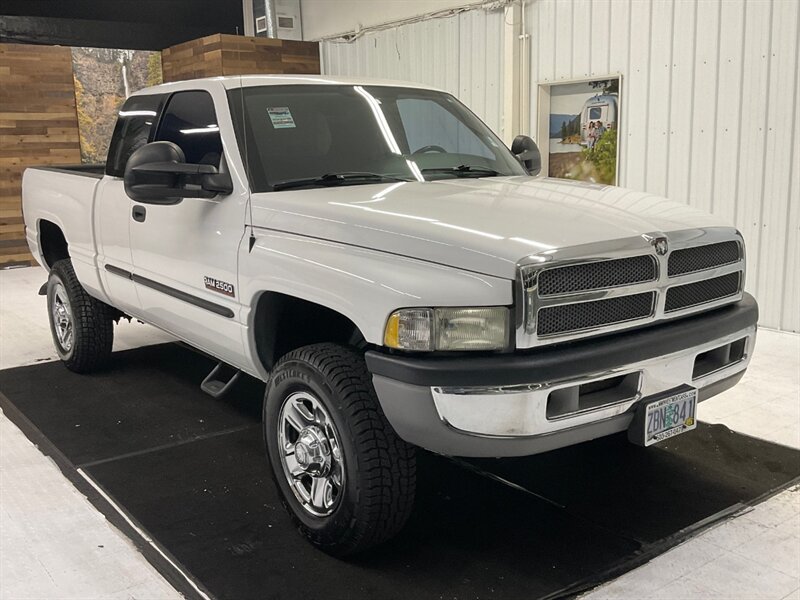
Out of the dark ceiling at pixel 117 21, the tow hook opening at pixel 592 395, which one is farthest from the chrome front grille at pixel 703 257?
the dark ceiling at pixel 117 21

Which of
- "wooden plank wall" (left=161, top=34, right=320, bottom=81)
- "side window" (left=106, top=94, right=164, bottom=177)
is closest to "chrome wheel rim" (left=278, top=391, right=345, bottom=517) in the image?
"side window" (left=106, top=94, right=164, bottom=177)

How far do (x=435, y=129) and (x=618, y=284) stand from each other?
167 centimetres

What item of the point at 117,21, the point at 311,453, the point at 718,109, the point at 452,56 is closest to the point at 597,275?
the point at 311,453

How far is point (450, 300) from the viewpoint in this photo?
2443mm

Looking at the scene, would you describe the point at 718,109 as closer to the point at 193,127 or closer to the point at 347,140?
the point at 347,140

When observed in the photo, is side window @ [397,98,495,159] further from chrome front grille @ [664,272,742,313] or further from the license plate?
the license plate

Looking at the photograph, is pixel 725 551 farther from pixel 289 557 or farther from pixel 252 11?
pixel 252 11

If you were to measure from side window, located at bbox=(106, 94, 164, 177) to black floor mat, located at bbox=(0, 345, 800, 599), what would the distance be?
1.38m

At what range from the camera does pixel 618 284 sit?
8.52 ft

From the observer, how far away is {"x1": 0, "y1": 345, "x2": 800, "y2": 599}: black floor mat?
2770mm

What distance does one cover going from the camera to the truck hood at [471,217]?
8.23 ft

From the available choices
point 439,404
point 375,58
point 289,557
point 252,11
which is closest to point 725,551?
point 439,404

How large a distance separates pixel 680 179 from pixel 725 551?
14.6 feet

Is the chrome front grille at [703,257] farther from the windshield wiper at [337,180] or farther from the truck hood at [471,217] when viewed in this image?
the windshield wiper at [337,180]
